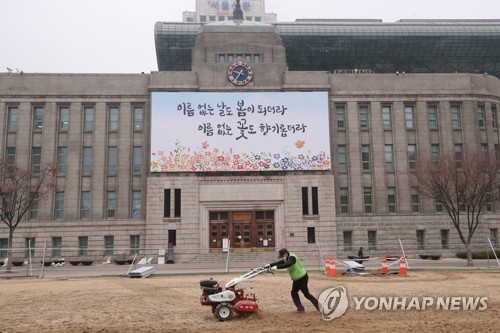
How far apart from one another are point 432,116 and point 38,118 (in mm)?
39765

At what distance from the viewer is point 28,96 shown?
4569 centimetres

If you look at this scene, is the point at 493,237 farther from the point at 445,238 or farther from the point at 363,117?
the point at 363,117

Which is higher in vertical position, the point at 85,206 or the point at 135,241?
the point at 85,206

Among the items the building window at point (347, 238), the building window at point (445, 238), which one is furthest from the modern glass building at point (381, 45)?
the building window at point (445, 238)

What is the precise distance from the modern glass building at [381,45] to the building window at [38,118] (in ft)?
79.6

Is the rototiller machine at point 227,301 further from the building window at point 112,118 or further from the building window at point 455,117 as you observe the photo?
the building window at point 455,117

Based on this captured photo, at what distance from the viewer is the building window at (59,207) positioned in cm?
4450

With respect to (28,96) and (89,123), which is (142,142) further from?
(28,96)

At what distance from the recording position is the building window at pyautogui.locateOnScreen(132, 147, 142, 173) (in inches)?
1799

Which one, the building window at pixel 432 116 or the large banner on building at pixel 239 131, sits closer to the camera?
the large banner on building at pixel 239 131

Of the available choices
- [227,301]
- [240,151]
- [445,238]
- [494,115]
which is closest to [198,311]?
[227,301]

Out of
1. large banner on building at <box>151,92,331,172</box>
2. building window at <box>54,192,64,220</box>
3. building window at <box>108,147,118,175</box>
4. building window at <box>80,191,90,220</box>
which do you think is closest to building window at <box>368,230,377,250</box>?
large banner on building at <box>151,92,331,172</box>

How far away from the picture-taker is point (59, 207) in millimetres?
44688

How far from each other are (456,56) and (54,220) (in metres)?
56.0
